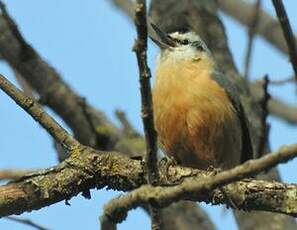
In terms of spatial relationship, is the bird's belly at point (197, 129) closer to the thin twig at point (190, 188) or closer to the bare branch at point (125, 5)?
the thin twig at point (190, 188)

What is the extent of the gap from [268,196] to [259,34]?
15.7ft

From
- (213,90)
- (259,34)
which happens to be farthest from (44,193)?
(259,34)

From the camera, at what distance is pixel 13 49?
19.3 feet

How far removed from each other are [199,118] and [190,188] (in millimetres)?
2603

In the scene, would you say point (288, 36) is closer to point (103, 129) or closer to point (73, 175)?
point (73, 175)

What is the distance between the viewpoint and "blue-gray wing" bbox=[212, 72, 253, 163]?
17.7ft

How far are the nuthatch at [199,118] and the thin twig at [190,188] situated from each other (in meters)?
2.42

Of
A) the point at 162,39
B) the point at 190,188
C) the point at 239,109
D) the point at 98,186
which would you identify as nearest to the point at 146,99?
the point at 190,188

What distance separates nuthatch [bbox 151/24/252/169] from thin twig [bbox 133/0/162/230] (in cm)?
212

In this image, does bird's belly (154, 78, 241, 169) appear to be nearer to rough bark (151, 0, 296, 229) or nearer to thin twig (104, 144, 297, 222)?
rough bark (151, 0, 296, 229)

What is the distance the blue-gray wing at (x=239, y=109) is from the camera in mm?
5410

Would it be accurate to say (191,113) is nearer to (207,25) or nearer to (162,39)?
(162,39)

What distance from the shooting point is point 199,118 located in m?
5.10

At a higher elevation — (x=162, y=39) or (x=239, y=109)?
(x=162, y=39)
